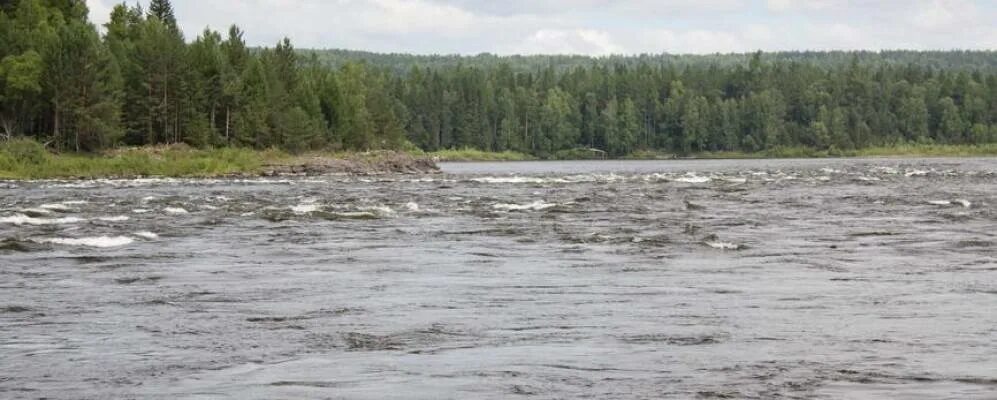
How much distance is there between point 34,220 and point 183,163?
5327cm

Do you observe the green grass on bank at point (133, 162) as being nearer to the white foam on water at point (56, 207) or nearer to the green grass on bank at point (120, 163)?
the green grass on bank at point (120, 163)

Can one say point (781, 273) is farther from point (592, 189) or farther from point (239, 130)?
point (239, 130)

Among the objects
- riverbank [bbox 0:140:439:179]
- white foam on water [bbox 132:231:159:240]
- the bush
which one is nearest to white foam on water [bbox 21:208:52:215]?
white foam on water [bbox 132:231:159:240]

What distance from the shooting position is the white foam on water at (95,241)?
2903 centimetres

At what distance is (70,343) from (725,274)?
1180 centimetres

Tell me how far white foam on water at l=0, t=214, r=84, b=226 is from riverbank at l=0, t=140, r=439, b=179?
43.5 m

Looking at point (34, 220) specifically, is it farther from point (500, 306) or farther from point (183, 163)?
point (183, 163)

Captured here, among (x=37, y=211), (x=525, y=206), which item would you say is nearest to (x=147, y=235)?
(x=37, y=211)

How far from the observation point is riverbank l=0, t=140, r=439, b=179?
268 ft

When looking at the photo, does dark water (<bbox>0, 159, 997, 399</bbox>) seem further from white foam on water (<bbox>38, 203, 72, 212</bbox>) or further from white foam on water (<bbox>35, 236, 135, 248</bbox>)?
white foam on water (<bbox>38, 203, 72, 212</bbox>)

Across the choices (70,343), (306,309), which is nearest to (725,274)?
(306,309)

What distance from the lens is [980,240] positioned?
29.1 meters

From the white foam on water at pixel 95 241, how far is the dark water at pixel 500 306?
115mm

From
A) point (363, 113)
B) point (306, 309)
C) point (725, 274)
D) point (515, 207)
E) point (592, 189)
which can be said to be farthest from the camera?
point (363, 113)
